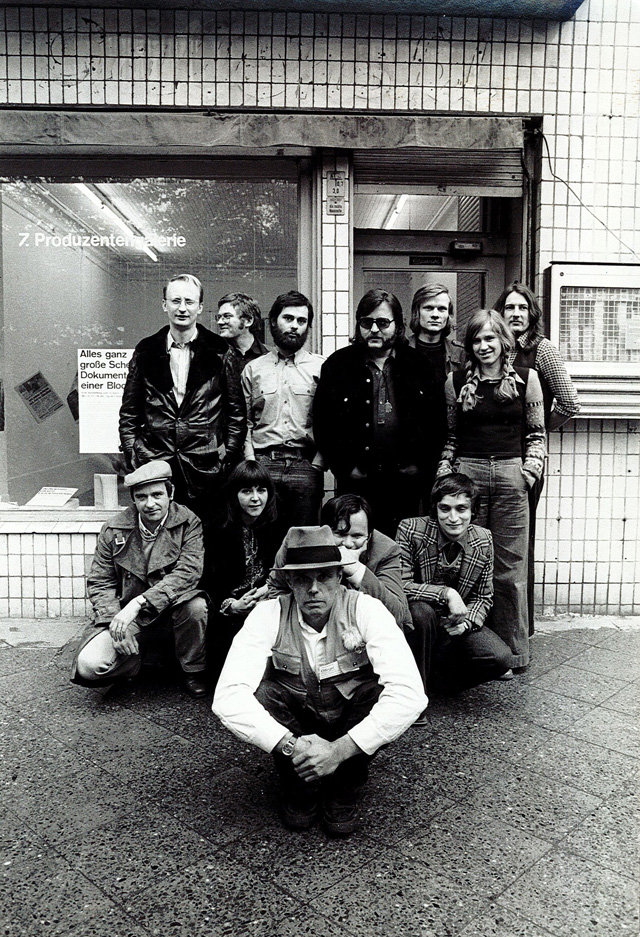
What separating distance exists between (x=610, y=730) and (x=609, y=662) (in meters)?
0.95

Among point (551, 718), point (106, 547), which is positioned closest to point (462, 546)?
point (551, 718)

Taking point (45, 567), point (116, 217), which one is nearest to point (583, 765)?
point (45, 567)

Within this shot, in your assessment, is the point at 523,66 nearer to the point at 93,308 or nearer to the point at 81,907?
the point at 93,308

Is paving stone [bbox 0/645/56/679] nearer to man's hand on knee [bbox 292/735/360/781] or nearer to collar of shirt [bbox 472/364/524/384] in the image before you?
man's hand on knee [bbox 292/735/360/781]

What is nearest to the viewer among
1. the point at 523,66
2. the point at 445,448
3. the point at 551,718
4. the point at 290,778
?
the point at 290,778

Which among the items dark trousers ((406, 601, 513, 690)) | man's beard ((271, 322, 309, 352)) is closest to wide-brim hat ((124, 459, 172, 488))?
man's beard ((271, 322, 309, 352))

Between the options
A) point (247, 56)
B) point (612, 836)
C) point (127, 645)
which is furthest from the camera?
point (247, 56)

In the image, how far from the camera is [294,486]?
14.6ft

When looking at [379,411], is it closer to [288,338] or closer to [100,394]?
[288,338]

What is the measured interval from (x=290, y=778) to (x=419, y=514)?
2266 mm

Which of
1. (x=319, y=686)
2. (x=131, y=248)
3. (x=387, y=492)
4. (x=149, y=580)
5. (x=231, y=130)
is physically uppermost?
(x=231, y=130)

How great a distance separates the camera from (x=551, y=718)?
3852 mm

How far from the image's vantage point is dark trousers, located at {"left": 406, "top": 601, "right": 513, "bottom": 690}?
3854mm

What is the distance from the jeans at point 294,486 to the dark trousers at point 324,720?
1498 millimetres
